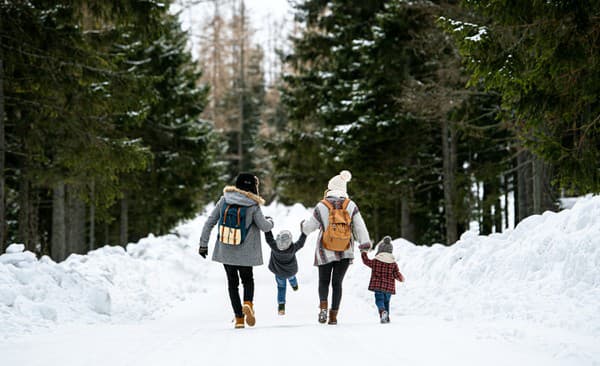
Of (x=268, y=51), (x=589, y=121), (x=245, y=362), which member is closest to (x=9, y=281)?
(x=245, y=362)

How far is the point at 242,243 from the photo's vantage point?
7.42m

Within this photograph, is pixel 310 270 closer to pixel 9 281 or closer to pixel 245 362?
pixel 9 281

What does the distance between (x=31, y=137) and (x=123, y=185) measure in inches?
238

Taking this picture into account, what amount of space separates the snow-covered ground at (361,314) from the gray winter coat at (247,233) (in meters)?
0.92

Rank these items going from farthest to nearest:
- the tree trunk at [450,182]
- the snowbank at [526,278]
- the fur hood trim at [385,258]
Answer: the tree trunk at [450,182] < the fur hood trim at [385,258] < the snowbank at [526,278]

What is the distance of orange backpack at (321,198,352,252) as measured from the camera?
750 cm

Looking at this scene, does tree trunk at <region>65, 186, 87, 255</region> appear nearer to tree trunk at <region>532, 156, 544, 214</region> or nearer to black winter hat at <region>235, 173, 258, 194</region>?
black winter hat at <region>235, 173, 258, 194</region>

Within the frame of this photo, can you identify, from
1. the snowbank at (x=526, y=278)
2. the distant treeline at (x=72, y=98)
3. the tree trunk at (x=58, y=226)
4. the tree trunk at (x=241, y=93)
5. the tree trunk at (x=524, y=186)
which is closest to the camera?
the snowbank at (x=526, y=278)

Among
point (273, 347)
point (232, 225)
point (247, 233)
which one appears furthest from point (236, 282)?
point (273, 347)

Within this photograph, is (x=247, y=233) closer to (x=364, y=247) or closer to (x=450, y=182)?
(x=364, y=247)

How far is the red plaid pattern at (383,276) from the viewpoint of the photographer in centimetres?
794

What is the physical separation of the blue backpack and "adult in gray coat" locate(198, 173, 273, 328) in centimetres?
1

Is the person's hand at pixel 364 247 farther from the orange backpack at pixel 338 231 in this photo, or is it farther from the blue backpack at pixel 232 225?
the blue backpack at pixel 232 225

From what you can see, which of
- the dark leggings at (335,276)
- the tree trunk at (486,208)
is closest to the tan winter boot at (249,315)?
the dark leggings at (335,276)
